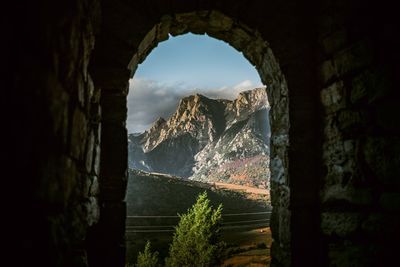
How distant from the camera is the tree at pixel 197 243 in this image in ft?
57.2

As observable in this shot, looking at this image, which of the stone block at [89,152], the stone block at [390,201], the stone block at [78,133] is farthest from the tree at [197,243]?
the stone block at [78,133]

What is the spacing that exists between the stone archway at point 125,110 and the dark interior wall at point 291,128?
13mm

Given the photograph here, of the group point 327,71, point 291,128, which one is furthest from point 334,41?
point 291,128

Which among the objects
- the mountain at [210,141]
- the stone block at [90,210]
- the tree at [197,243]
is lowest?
the tree at [197,243]

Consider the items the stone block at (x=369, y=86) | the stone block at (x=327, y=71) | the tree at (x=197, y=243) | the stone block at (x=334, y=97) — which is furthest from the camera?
the tree at (x=197, y=243)

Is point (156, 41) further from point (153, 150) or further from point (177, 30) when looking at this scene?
point (153, 150)

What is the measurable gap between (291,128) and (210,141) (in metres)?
105

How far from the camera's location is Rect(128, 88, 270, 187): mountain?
73938 millimetres

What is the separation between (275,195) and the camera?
11.3 feet

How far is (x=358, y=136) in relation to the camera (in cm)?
268

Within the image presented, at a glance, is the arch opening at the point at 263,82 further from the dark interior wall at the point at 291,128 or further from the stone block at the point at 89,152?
the stone block at the point at 89,152

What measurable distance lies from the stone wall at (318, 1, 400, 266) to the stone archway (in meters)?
0.29

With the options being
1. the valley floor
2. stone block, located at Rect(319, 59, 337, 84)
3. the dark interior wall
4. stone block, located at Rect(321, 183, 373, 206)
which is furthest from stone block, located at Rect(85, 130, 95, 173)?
the valley floor

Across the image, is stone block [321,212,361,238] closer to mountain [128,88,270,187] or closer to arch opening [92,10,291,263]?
arch opening [92,10,291,263]
